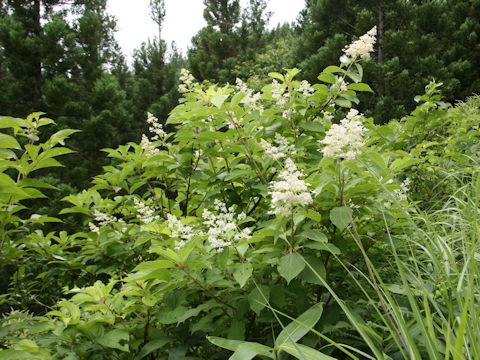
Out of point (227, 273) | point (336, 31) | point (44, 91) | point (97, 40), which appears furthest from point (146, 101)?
point (227, 273)

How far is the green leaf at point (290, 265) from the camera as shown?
1032 mm

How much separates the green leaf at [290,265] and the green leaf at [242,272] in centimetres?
11

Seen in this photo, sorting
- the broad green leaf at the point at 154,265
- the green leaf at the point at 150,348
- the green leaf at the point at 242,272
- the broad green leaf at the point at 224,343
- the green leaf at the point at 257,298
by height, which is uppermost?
the broad green leaf at the point at 154,265

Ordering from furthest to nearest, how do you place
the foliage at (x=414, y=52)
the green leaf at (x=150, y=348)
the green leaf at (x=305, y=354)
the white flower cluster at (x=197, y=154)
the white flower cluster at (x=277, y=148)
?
the foliage at (x=414, y=52) → the white flower cluster at (x=197, y=154) → the white flower cluster at (x=277, y=148) → the green leaf at (x=150, y=348) → the green leaf at (x=305, y=354)

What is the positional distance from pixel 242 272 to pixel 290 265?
0.17m

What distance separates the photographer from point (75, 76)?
9.94 m

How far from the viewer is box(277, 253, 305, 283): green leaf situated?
1.03m

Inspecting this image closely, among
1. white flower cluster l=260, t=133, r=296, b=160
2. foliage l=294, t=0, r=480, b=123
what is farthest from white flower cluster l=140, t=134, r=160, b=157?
foliage l=294, t=0, r=480, b=123

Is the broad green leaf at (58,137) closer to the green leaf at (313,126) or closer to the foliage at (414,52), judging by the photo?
the green leaf at (313,126)

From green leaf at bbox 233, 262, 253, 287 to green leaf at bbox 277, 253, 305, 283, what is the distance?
105 mm

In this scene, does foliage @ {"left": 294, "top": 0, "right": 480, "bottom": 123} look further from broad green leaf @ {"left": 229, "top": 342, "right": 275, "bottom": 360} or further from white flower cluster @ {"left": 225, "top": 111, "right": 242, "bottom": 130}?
broad green leaf @ {"left": 229, "top": 342, "right": 275, "bottom": 360}

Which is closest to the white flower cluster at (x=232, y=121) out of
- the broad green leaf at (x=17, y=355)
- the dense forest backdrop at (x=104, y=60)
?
the broad green leaf at (x=17, y=355)

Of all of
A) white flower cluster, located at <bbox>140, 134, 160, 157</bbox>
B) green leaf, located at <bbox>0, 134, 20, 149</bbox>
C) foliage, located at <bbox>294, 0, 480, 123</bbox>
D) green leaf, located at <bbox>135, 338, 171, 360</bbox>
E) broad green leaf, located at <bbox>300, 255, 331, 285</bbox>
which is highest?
foliage, located at <bbox>294, 0, 480, 123</bbox>

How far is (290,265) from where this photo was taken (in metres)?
1.07
